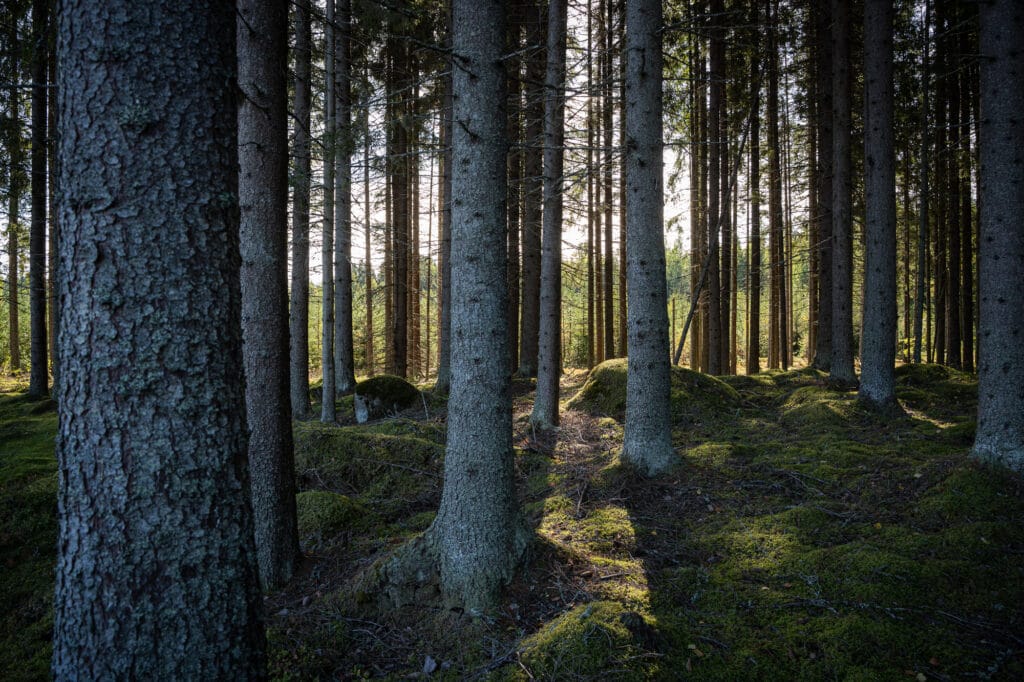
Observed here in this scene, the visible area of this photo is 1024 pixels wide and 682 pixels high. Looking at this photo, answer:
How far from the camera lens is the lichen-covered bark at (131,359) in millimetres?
1879

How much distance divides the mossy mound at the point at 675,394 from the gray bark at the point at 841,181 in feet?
10.6

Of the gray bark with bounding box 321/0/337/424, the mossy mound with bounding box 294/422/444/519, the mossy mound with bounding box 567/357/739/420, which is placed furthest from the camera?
the gray bark with bounding box 321/0/337/424

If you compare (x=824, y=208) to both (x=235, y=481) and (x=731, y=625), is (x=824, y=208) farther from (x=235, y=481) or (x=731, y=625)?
(x=235, y=481)

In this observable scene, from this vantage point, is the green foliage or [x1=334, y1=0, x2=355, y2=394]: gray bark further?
[x1=334, y1=0, x2=355, y2=394]: gray bark

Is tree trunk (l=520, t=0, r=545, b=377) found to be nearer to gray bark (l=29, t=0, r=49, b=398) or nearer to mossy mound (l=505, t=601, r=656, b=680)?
mossy mound (l=505, t=601, r=656, b=680)

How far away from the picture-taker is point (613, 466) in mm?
5980

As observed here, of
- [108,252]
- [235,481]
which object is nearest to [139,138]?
[108,252]

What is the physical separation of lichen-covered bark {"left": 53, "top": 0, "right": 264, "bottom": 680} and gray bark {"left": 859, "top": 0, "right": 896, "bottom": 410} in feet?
31.3

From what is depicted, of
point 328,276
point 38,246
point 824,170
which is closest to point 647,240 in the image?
point 328,276

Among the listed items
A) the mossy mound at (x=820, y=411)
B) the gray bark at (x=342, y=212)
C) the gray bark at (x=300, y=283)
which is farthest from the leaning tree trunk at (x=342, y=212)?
the mossy mound at (x=820, y=411)

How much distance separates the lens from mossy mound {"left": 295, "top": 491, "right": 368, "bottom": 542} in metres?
5.01

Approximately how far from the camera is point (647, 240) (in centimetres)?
584

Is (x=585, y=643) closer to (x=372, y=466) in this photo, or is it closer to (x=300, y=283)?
(x=372, y=466)

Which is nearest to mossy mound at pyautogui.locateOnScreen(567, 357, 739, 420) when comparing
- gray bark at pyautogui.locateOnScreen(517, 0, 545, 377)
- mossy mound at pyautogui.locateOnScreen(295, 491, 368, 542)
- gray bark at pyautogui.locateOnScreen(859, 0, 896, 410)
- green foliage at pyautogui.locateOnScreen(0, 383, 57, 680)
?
gray bark at pyautogui.locateOnScreen(859, 0, 896, 410)
